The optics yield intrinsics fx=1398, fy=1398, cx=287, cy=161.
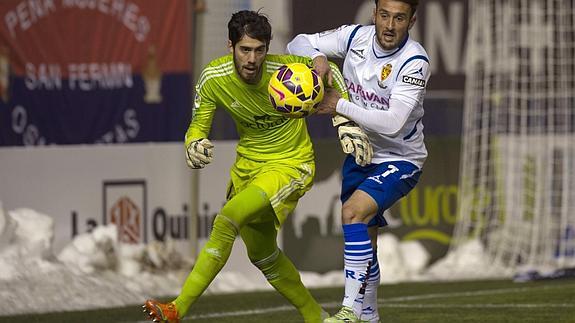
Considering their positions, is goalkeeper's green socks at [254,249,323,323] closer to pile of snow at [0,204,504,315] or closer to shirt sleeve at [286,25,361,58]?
shirt sleeve at [286,25,361,58]

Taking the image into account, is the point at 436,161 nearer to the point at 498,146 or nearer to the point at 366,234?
the point at 498,146

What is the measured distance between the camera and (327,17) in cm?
1346

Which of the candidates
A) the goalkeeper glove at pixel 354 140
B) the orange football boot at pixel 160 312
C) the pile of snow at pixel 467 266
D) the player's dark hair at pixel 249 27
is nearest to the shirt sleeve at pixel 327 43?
the player's dark hair at pixel 249 27

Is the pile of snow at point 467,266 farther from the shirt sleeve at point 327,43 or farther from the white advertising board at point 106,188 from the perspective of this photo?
the shirt sleeve at point 327,43

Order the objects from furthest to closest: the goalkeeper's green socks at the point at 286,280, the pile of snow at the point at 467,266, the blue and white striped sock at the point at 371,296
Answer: the pile of snow at the point at 467,266, the blue and white striped sock at the point at 371,296, the goalkeeper's green socks at the point at 286,280

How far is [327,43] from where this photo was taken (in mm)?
8453

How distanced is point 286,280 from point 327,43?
1456 mm

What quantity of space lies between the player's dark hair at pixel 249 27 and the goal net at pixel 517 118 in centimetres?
683

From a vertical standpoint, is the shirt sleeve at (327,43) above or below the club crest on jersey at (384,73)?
above

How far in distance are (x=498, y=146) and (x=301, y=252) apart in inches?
100

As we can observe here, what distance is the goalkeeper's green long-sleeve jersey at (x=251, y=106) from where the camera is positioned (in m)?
8.09

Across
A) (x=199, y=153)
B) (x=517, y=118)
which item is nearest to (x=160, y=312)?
(x=199, y=153)

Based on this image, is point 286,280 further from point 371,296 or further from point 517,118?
point 517,118

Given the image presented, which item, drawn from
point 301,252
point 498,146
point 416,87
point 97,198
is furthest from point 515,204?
point 416,87
